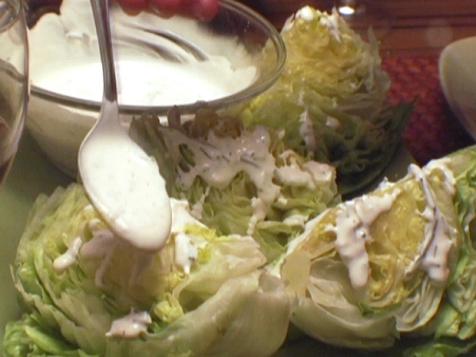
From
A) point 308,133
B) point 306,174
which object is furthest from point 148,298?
point 308,133

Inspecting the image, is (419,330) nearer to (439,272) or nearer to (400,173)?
(439,272)

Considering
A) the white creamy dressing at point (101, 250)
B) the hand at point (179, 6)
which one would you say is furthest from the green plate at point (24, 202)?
the hand at point (179, 6)

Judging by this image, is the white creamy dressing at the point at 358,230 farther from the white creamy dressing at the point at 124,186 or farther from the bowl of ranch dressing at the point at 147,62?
the bowl of ranch dressing at the point at 147,62

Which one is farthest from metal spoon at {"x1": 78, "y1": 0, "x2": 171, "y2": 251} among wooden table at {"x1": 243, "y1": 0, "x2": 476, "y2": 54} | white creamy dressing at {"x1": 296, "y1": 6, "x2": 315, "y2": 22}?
wooden table at {"x1": 243, "y1": 0, "x2": 476, "y2": 54}

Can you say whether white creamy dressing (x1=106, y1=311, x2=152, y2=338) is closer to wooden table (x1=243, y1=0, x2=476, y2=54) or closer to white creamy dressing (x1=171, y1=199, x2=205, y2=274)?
white creamy dressing (x1=171, y1=199, x2=205, y2=274)

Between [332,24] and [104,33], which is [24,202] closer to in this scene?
[104,33]

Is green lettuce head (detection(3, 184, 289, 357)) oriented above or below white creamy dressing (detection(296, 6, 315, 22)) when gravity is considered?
below
